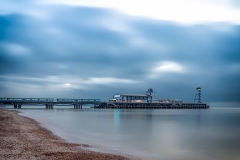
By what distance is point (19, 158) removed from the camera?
12.0 metres

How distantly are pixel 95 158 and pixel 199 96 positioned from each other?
648ft

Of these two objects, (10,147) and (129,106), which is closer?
(10,147)

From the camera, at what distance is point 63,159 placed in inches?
490

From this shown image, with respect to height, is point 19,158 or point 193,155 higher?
point 19,158

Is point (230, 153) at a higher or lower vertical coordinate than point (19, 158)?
lower

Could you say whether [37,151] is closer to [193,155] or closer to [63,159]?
[63,159]

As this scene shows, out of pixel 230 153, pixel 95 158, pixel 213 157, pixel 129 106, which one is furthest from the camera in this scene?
pixel 129 106

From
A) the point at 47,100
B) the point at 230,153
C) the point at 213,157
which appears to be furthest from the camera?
the point at 47,100

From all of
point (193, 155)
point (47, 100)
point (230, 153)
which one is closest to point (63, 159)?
point (193, 155)

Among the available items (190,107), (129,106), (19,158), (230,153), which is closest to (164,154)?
(230,153)

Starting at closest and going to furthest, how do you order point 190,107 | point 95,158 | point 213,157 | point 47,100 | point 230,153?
point 95,158, point 213,157, point 230,153, point 47,100, point 190,107

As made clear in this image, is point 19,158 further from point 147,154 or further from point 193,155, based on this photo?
point 193,155

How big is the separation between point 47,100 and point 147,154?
12511cm

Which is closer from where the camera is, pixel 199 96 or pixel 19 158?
pixel 19 158
